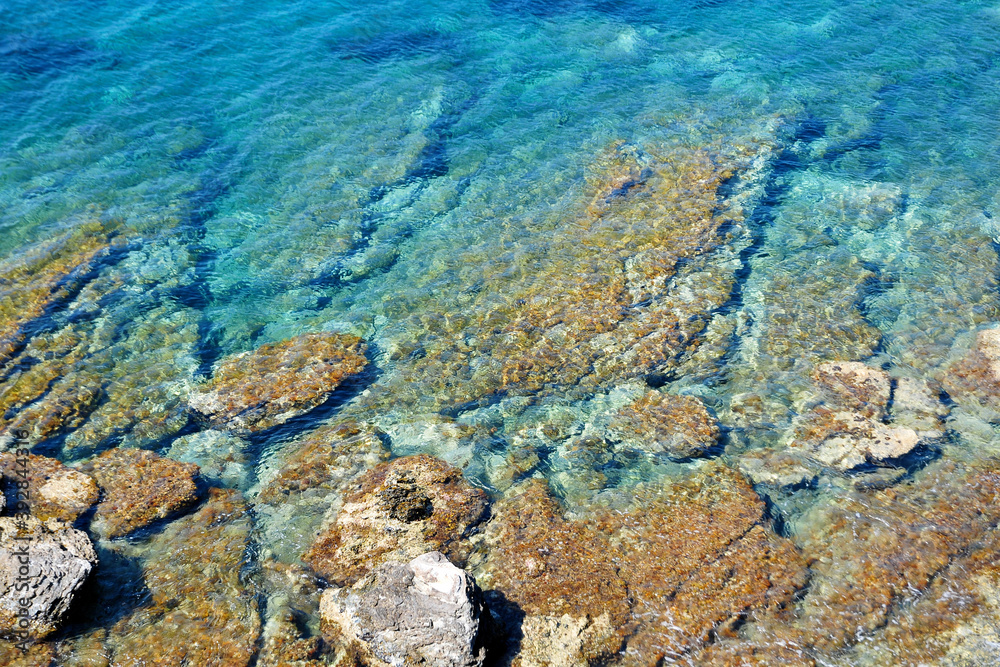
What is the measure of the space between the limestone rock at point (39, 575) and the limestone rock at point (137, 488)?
135 cm

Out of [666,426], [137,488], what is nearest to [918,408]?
[666,426]

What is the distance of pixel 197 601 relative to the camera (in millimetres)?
8906

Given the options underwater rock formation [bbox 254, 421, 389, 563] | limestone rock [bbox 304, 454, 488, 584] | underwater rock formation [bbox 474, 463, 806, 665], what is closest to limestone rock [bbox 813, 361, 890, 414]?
underwater rock formation [bbox 474, 463, 806, 665]

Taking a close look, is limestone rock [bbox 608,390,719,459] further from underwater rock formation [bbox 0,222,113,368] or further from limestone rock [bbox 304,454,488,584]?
underwater rock formation [bbox 0,222,113,368]

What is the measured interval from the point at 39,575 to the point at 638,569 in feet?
25.0

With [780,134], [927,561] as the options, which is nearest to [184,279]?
[927,561]

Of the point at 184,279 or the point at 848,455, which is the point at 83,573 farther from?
the point at 848,455

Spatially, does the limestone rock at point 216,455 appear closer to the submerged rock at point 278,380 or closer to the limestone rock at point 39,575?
the submerged rock at point 278,380

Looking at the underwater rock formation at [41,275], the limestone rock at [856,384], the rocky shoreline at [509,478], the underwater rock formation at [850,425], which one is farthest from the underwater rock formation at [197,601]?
the limestone rock at [856,384]

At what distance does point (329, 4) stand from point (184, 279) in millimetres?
17446

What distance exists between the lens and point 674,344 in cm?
1319

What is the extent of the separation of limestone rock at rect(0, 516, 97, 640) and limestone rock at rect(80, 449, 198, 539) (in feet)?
4.44

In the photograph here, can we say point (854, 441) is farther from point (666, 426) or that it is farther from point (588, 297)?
point (588, 297)

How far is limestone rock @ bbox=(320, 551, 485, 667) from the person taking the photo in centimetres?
756
